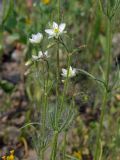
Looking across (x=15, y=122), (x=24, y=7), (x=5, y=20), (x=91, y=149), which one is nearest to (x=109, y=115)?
(x=91, y=149)

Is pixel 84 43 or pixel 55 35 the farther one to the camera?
pixel 84 43

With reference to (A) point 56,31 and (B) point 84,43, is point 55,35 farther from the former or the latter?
(B) point 84,43

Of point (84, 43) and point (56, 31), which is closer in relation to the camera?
point (56, 31)

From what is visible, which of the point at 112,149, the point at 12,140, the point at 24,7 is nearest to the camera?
the point at 112,149

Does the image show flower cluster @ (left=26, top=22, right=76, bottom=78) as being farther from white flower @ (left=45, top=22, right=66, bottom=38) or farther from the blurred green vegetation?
the blurred green vegetation

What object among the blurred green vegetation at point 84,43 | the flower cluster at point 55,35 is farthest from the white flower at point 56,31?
the blurred green vegetation at point 84,43

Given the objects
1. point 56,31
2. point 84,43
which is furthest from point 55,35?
point 84,43

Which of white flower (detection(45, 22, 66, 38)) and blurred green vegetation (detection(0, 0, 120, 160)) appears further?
blurred green vegetation (detection(0, 0, 120, 160))

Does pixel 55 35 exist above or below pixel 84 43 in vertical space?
below

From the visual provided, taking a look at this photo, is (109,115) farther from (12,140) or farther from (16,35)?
(16,35)

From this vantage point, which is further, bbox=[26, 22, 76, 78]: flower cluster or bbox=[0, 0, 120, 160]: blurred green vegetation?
bbox=[0, 0, 120, 160]: blurred green vegetation

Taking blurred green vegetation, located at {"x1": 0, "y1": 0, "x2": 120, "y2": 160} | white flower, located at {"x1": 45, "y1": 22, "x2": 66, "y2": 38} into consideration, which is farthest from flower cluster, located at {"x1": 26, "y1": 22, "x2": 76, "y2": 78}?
blurred green vegetation, located at {"x1": 0, "y1": 0, "x2": 120, "y2": 160}
